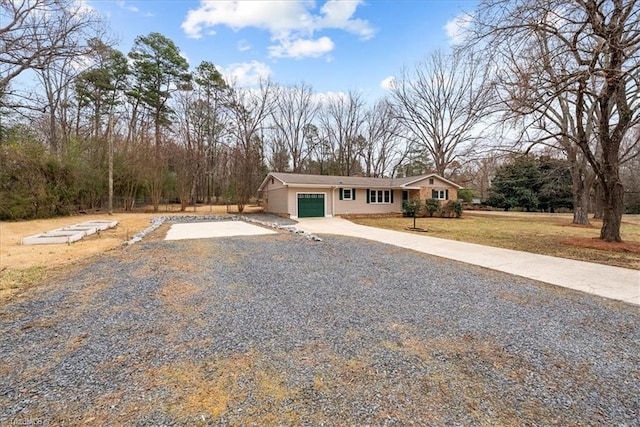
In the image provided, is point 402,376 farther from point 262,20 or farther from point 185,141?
point 185,141

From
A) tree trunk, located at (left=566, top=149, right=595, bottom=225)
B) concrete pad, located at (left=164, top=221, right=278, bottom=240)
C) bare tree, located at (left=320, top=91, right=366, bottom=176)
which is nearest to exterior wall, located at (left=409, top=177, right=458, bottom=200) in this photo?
tree trunk, located at (left=566, top=149, right=595, bottom=225)

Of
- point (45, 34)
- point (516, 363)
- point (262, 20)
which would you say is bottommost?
point (516, 363)

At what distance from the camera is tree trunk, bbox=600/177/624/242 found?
854 cm

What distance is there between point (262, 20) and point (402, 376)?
16.1 meters

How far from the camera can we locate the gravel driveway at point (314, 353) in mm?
1869

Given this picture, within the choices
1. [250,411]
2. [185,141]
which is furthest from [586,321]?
[185,141]

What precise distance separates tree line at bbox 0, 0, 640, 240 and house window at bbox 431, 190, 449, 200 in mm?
3341

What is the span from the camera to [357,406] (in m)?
1.90

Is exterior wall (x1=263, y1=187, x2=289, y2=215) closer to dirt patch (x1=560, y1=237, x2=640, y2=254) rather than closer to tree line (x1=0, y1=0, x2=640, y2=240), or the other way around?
tree line (x1=0, y1=0, x2=640, y2=240)

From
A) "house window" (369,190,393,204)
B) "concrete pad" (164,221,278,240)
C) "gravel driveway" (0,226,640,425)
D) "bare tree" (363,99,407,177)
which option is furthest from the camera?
"bare tree" (363,99,407,177)

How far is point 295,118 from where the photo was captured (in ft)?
105

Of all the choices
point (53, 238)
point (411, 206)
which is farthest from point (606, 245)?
point (53, 238)

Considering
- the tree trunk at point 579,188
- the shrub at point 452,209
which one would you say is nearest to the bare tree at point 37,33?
the shrub at point 452,209

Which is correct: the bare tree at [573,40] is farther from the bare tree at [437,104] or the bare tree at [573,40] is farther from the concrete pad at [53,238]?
the bare tree at [437,104]
